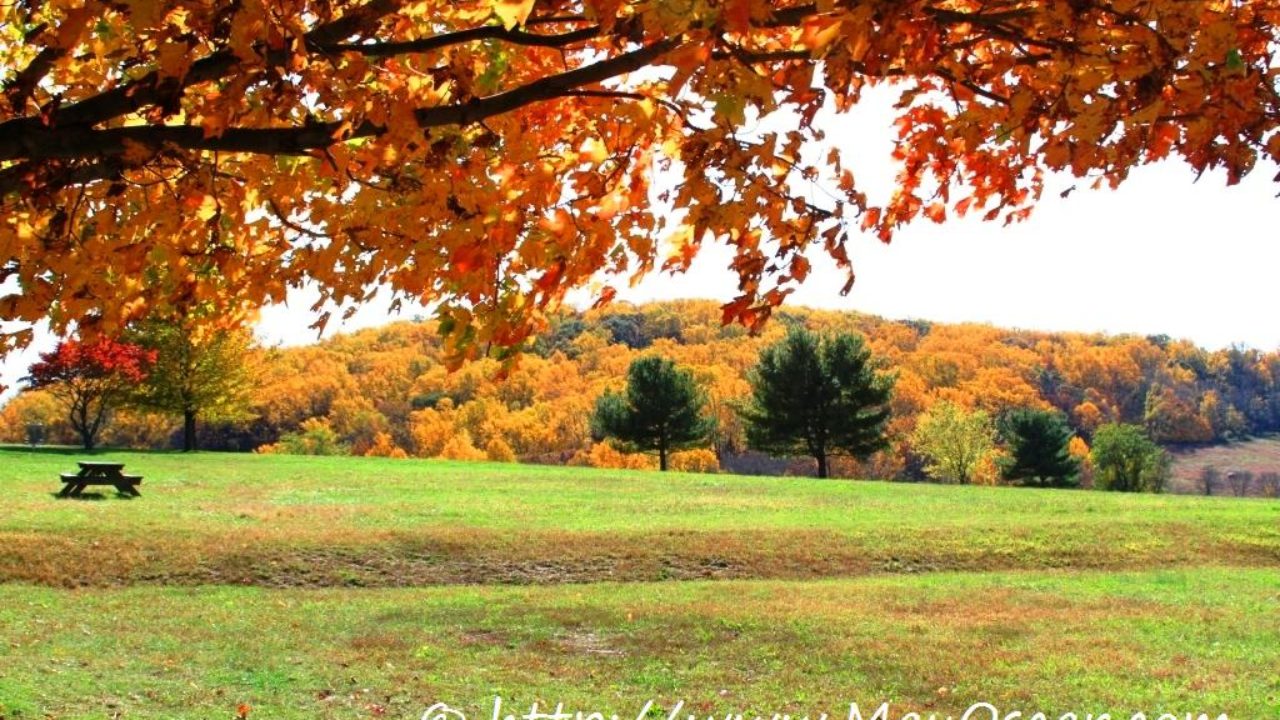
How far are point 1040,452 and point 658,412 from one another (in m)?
17.2

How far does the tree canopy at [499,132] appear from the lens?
11.9 feet

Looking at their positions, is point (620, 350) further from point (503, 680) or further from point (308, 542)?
point (503, 680)

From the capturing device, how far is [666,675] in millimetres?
8828

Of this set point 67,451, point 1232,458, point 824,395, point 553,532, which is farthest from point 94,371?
point 1232,458

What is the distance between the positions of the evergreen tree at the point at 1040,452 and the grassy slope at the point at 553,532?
21.6 m

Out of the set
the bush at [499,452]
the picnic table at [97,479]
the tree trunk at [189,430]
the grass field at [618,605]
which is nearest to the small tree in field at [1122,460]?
the grass field at [618,605]

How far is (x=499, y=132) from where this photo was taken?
4.77m

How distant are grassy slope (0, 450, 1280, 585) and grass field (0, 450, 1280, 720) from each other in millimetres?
77

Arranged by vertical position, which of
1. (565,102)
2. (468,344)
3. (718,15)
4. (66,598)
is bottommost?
(66,598)

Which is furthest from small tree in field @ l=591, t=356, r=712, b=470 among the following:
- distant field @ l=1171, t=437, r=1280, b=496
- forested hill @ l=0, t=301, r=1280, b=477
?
distant field @ l=1171, t=437, r=1280, b=496

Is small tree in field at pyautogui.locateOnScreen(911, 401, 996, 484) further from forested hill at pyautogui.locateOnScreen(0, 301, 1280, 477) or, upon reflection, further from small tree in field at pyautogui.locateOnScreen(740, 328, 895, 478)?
forested hill at pyautogui.locateOnScreen(0, 301, 1280, 477)

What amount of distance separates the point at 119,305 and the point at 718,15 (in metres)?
3.14

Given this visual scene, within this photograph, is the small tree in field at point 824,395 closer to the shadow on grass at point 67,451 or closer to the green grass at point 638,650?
the shadow on grass at point 67,451

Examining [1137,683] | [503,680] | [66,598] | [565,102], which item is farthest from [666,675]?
[66,598]
